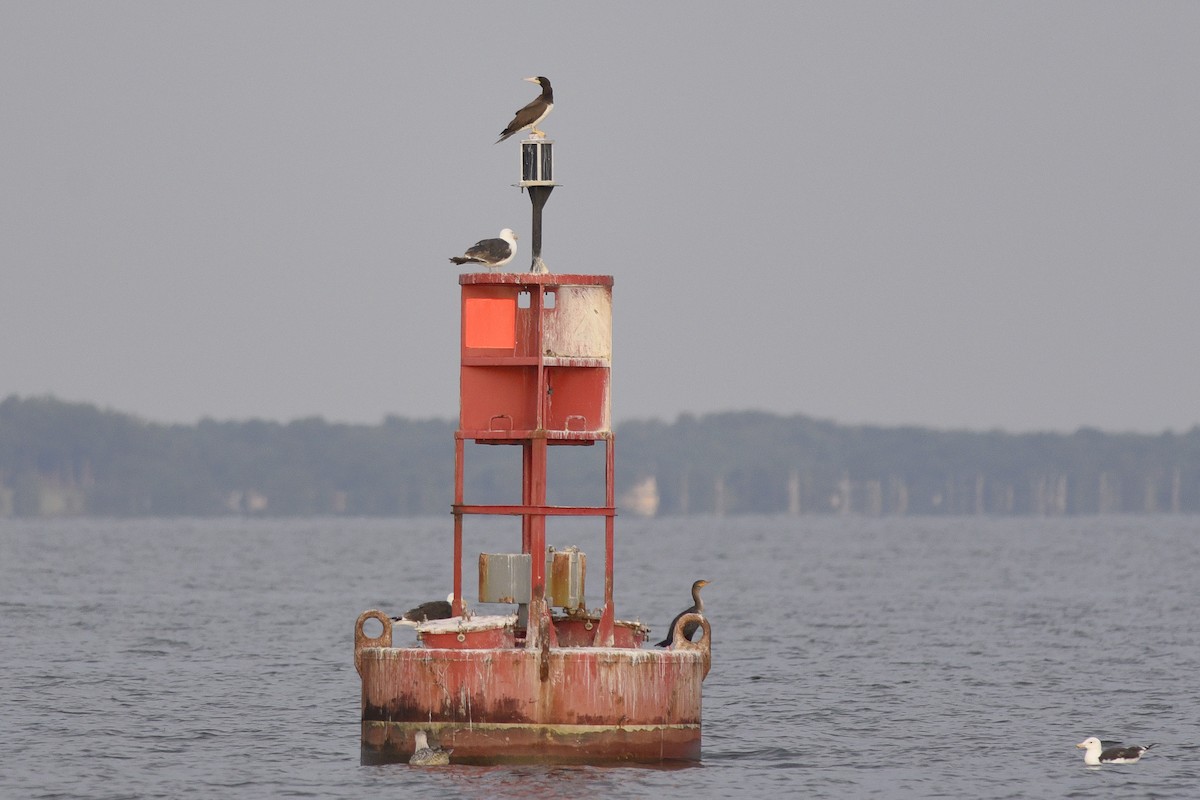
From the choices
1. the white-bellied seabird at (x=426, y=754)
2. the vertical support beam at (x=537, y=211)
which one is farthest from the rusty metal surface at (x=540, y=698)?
the vertical support beam at (x=537, y=211)

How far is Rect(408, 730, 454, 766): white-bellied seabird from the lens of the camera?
77.5ft

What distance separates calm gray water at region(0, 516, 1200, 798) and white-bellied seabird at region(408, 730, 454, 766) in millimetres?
162

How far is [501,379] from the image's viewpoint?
979 inches

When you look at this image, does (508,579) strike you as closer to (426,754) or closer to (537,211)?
(426,754)

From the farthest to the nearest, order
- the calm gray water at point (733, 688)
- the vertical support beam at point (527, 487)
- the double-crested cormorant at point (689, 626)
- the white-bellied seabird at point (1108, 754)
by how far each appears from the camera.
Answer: the white-bellied seabird at point (1108, 754)
the calm gray water at point (733, 688)
the vertical support beam at point (527, 487)
the double-crested cormorant at point (689, 626)

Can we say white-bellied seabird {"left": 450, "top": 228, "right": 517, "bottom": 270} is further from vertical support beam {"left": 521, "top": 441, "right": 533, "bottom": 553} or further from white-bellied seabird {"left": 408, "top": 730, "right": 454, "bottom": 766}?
white-bellied seabird {"left": 408, "top": 730, "right": 454, "bottom": 766}

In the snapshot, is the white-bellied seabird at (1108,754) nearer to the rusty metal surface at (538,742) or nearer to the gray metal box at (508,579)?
the rusty metal surface at (538,742)

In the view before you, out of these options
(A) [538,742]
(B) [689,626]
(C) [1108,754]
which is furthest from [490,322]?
(C) [1108,754]

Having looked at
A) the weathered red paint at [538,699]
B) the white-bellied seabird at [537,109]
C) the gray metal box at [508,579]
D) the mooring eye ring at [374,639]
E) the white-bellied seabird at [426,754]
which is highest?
the white-bellied seabird at [537,109]

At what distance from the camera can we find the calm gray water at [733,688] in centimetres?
2548

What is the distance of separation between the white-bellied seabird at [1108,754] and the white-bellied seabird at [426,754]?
857cm

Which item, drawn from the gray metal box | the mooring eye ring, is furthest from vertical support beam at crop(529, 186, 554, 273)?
the mooring eye ring

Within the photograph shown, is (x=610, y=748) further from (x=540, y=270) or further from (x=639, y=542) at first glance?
(x=639, y=542)

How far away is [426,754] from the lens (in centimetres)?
2366
